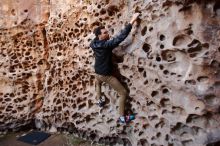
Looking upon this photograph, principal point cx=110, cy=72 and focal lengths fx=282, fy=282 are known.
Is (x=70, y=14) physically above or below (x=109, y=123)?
above

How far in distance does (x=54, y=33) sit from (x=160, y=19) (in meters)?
2.40

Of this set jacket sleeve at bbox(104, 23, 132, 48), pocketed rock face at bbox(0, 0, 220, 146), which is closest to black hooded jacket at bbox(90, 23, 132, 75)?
jacket sleeve at bbox(104, 23, 132, 48)

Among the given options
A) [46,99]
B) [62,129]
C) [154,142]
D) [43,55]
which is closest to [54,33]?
[43,55]

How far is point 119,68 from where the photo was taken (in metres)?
Result: 4.02

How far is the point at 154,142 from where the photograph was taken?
361cm

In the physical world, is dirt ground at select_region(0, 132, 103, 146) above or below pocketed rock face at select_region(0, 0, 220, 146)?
below

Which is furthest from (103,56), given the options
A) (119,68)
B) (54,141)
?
(54,141)

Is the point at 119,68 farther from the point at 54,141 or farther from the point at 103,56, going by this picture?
the point at 54,141

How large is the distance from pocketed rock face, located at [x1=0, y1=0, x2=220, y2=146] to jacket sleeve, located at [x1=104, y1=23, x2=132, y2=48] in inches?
8.2

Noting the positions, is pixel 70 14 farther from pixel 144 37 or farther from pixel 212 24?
pixel 212 24

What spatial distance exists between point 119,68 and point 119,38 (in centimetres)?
54

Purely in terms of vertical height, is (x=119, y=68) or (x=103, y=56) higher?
(x=103, y=56)

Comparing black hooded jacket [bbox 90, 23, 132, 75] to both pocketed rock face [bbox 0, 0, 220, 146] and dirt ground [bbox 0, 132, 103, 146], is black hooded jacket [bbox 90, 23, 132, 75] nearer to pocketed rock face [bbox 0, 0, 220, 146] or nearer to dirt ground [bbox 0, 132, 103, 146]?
pocketed rock face [bbox 0, 0, 220, 146]

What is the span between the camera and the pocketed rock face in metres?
3.06
